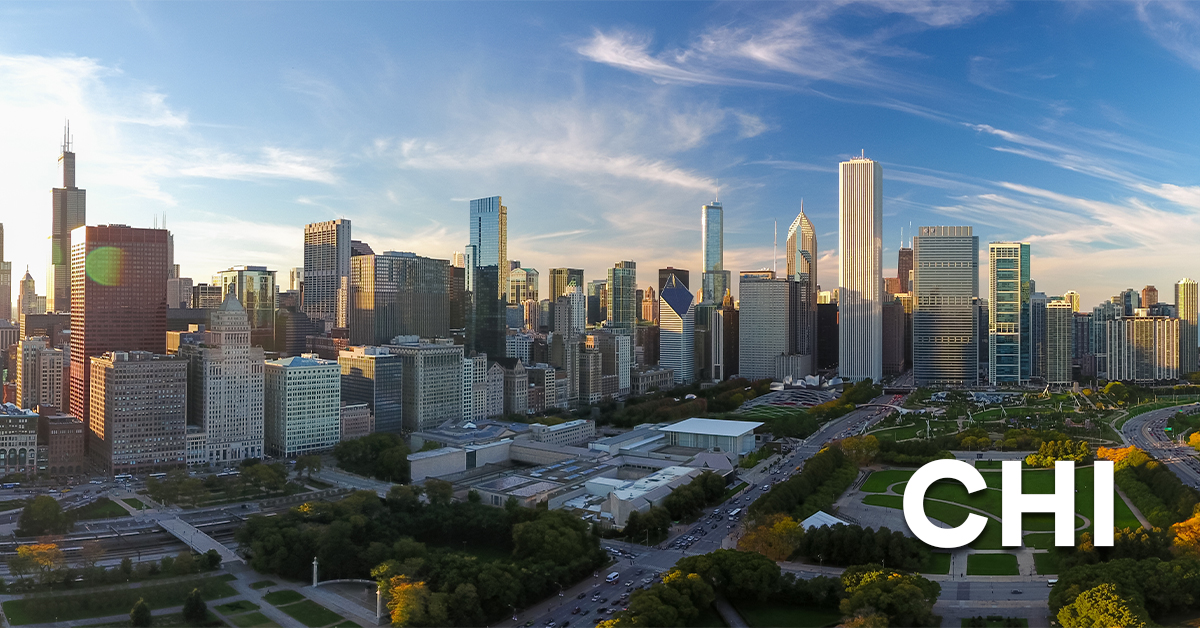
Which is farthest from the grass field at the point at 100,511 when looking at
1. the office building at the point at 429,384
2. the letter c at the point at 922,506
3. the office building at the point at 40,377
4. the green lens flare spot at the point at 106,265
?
the letter c at the point at 922,506

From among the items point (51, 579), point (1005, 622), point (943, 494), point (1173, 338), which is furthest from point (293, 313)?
point (1173, 338)

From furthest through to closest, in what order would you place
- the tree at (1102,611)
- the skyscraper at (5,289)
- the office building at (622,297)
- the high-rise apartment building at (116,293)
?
the office building at (622,297)
the skyscraper at (5,289)
the high-rise apartment building at (116,293)
the tree at (1102,611)

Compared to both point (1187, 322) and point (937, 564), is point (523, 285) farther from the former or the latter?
point (937, 564)

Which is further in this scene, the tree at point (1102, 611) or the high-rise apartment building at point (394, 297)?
the high-rise apartment building at point (394, 297)

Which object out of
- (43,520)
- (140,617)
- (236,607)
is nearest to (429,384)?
(43,520)

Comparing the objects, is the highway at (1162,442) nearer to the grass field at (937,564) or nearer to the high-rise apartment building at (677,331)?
the grass field at (937,564)

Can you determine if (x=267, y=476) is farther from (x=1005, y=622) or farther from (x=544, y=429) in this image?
(x=1005, y=622)
